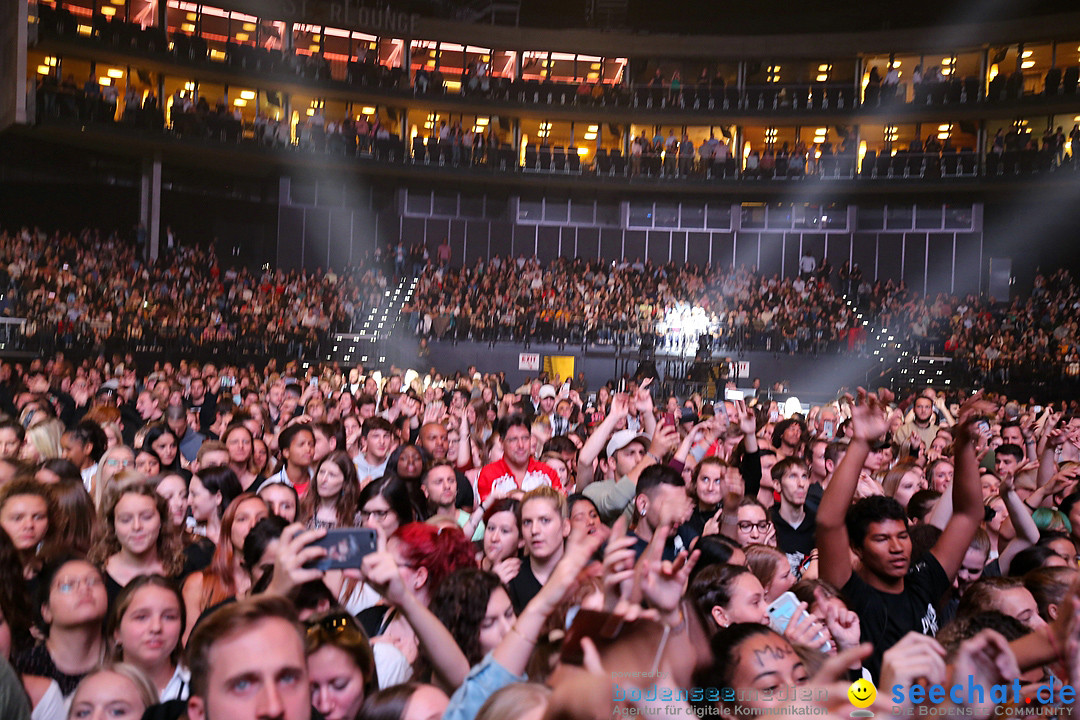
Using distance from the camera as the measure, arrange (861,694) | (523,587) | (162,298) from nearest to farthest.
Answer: (861,694)
(523,587)
(162,298)

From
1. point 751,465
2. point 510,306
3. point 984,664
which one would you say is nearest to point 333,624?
point 984,664

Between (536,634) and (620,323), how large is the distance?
24.4 metres

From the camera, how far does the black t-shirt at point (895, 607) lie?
4207 millimetres

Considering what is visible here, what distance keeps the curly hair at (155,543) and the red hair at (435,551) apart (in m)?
1.45

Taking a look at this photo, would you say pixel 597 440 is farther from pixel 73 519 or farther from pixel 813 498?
pixel 73 519

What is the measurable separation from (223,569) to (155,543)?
416 mm

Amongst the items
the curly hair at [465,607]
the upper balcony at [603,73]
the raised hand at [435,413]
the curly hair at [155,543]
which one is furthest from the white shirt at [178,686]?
the upper balcony at [603,73]

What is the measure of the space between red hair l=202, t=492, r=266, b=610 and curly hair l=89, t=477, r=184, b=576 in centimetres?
20

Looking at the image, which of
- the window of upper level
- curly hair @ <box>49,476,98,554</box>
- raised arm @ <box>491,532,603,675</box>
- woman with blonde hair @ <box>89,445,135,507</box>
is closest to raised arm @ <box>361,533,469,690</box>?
raised arm @ <box>491,532,603,675</box>

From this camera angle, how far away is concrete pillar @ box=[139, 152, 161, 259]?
30.4 m

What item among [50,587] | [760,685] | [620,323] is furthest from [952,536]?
[620,323]

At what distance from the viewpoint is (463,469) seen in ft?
28.2

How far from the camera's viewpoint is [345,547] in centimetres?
288

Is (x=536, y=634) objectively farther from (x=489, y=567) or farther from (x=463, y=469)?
(x=463, y=469)
